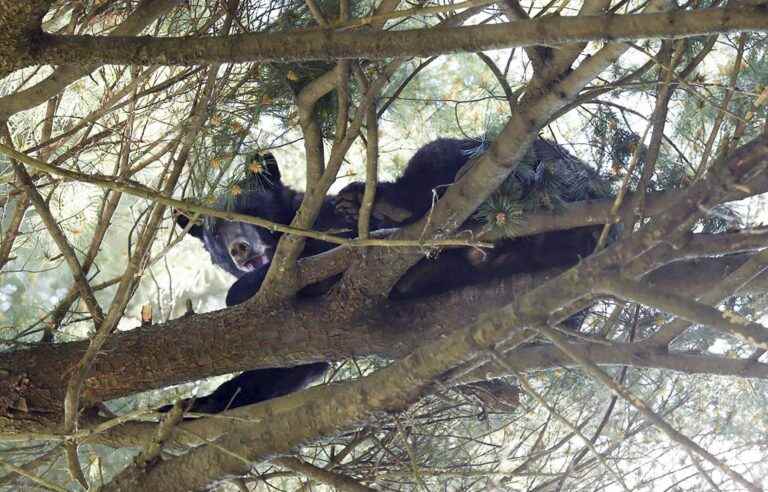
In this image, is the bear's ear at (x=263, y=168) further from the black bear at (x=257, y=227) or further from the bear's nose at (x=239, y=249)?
the bear's nose at (x=239, y=249)

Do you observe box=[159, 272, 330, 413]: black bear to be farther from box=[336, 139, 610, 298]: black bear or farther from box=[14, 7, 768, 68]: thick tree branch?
box=[14, 7, 768, 68]: thick tree branch

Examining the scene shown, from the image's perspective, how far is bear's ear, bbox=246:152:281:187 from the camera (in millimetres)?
3572

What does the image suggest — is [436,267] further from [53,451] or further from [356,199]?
[53,451]

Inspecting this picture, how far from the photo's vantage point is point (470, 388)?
3.82 meters

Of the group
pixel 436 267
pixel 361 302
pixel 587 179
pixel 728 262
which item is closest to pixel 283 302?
pixel 361 302

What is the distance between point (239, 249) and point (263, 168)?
1.34 m

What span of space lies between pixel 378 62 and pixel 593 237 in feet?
3.92

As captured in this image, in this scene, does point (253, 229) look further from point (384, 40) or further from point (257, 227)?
point (384, 40)

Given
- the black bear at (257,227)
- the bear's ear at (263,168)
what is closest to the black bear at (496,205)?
the bear's ear at (263,168)

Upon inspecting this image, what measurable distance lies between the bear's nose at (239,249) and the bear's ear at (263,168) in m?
0.41

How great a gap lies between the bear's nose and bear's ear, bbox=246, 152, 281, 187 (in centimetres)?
41

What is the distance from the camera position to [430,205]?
400cm

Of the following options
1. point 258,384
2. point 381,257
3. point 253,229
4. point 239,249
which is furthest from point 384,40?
point 253,229

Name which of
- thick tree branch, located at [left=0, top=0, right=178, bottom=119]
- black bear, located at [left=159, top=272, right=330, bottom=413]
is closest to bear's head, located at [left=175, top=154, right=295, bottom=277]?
black bear, located at [left=159, top=272, right=330, bottom=413]
